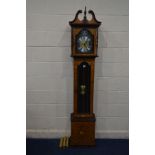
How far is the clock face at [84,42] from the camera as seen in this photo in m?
2.68

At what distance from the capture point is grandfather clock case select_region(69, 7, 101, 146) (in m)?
2.65

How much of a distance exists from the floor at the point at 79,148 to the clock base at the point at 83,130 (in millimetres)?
78

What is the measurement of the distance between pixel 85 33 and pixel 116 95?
0.92 m

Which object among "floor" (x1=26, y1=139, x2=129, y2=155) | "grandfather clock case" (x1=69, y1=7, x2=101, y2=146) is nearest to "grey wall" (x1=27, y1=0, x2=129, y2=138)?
"floor" (x1=26, y1=139, x2=129, y2=155)

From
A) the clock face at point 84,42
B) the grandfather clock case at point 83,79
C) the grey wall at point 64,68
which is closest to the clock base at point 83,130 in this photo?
the grandfather clock case at point 83,79

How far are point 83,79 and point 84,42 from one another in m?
0.44

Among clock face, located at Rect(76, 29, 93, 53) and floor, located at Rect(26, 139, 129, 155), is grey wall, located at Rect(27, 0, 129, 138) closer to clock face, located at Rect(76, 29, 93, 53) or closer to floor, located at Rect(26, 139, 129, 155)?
floor, located at Rect(26, 139, 129, 155)

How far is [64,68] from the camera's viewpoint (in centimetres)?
294

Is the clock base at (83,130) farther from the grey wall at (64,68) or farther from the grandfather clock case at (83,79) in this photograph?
the grey wall at (64,68)

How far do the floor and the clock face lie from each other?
115cm

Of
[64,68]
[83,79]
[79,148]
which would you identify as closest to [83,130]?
[79,148]

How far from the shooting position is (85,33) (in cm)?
267

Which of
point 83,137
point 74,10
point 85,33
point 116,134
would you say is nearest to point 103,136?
point 116,134
